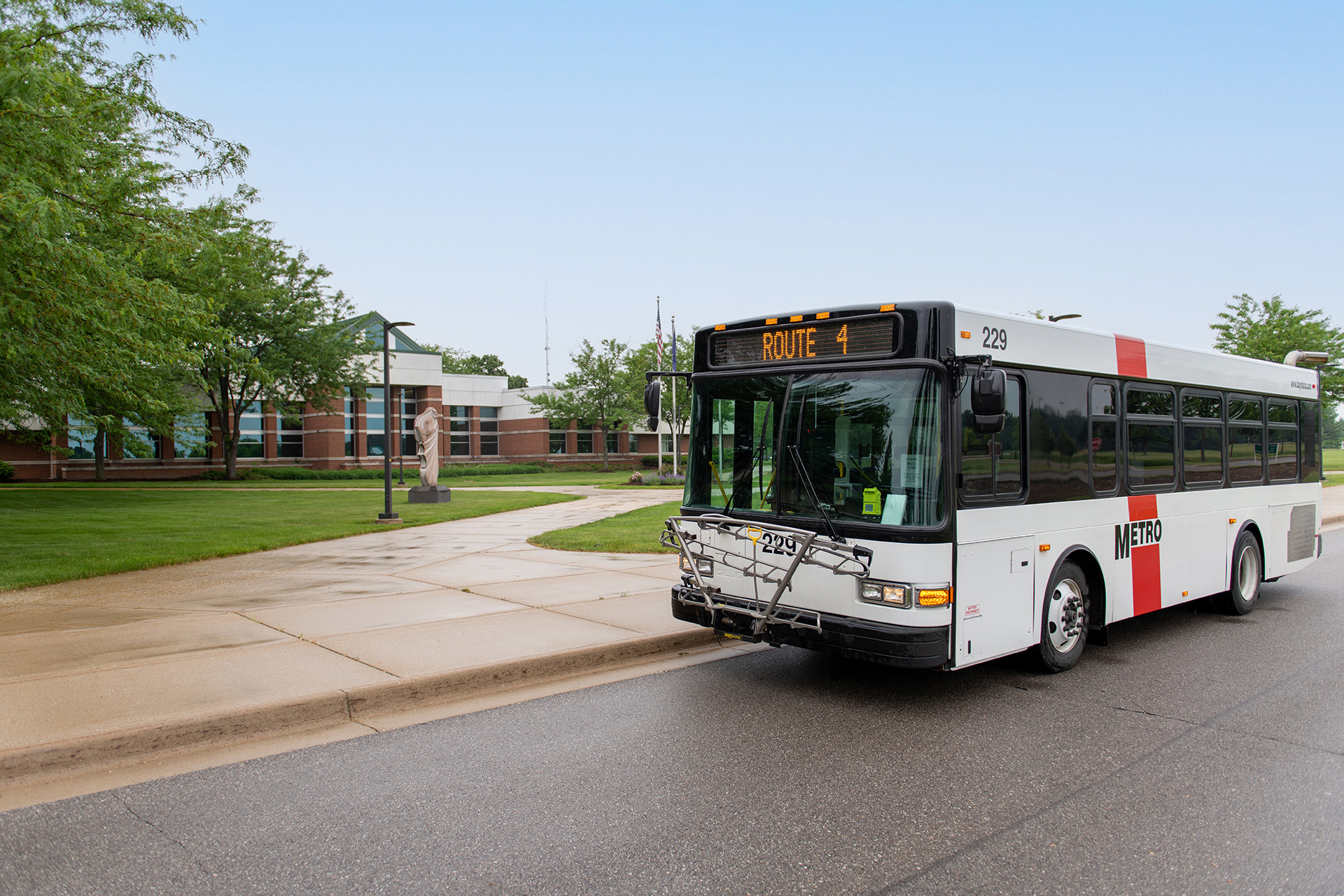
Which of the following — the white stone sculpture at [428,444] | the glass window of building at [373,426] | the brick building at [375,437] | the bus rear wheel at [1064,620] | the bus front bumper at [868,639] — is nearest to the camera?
the bus front bumper at [868,639]

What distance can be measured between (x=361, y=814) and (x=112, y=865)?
988 mm

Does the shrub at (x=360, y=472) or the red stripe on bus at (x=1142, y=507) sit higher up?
the red stripe on bus at (x=1142, y=507)

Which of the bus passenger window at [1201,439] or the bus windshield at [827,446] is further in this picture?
the bus passenger window at [1201,439]

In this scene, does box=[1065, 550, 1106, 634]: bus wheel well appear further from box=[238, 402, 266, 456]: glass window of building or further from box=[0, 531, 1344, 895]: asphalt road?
box=[238, 402, 266, 456]: glass window of building

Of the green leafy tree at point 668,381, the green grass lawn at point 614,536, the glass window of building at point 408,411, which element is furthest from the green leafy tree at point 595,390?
the green grass lawn at point 614,536

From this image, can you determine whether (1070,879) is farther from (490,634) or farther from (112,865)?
(490,634)

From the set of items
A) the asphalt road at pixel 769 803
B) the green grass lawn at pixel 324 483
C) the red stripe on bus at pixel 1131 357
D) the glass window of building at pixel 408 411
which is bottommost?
the green grass lawn at pixel 324 483

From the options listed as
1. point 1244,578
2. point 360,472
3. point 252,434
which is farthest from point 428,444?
point 252,434

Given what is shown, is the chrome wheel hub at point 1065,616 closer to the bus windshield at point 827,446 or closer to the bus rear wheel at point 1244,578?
the bus windshield at point 827,446

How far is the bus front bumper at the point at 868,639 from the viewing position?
540 centimetres

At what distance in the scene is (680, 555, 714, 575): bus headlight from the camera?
6512 millimetres

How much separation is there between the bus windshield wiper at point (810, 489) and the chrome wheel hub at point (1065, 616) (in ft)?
6.55

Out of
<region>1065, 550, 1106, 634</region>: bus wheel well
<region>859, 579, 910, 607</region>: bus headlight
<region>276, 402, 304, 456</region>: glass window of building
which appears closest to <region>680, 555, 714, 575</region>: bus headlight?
<region>859, 579, 910, 607</region>: bus headlight

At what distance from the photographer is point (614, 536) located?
15703mm
